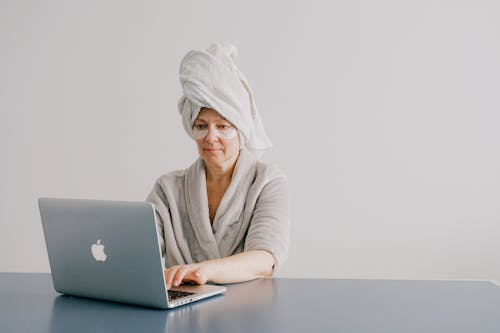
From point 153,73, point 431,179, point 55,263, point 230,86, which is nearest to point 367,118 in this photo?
point 431,179

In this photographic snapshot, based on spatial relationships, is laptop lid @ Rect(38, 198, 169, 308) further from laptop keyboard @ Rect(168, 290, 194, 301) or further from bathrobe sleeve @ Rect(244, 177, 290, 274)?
bathrobe sleeve @ Rect(244, 177, 290, 274)

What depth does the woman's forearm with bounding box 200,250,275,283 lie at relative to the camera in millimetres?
1702

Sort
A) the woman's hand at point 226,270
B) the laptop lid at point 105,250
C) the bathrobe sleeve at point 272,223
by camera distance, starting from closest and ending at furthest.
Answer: the laptop lid at point 105,250, the woman's hand at point 226,270, the bathrobe sleeve at point 272,223

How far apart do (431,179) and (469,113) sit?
378 mm

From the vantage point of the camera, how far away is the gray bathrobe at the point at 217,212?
2172mm

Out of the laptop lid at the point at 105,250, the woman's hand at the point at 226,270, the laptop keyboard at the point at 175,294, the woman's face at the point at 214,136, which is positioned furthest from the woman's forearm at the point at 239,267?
the woman's face at the point at 214,136

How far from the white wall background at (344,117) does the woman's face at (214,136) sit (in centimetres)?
131

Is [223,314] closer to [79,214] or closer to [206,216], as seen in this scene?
[79,214]

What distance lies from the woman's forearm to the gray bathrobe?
8.2 inches

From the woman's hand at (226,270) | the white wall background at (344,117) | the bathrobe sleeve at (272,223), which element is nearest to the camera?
the woman's hand at (226,270)

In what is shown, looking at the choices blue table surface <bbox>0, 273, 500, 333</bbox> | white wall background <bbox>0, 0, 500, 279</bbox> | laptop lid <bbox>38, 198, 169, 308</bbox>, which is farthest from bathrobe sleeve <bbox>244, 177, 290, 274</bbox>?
white wall background <bbox>0, 0, 500, 279</bbox>

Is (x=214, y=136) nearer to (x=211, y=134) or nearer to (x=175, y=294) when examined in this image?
(x=211, y=134)

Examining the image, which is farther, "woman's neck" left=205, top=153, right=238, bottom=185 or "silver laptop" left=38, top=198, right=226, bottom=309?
"woman's neck" left=205, top=153, right=238, bottom=185

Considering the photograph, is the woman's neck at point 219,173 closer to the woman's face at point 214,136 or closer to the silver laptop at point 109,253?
the woman's face at point 214,136
